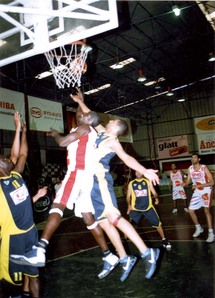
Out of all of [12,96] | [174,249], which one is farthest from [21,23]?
[12,96]

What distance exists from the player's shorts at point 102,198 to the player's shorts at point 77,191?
0.10m

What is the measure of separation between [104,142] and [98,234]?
1.35 m

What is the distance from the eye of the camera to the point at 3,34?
536 centimetres

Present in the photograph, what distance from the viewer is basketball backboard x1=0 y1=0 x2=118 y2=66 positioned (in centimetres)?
466

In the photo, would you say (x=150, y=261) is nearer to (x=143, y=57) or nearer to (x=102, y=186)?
(x=102, y=186)

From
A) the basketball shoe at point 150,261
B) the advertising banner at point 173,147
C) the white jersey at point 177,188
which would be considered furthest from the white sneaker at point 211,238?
the advertising banner at point 173,147

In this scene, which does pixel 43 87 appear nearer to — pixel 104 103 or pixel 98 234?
pixel 104 103

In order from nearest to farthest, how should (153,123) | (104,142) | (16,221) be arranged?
(16,221)
(104,142)
(153,123)

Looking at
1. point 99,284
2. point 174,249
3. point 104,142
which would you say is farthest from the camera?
point 174,249

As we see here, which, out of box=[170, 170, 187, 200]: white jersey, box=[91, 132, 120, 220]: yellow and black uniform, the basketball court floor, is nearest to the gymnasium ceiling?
box=[170, 170, 187, 200]: white jersey

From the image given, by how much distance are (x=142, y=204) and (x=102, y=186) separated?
3.15m

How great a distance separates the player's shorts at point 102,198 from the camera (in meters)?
3.94

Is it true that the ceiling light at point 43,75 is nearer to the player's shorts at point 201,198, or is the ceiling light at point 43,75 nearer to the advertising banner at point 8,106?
the advertising banner at point 8,106

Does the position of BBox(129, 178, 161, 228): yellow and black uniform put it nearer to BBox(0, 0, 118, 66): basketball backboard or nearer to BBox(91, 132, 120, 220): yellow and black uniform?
BBox(91, 132, 120, 220): yellow and black uniform
